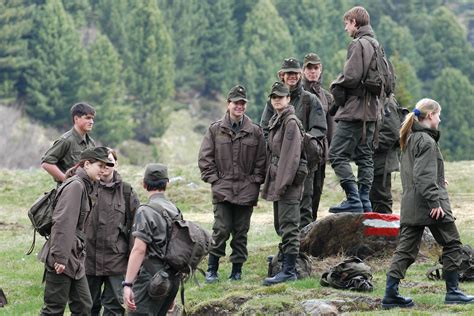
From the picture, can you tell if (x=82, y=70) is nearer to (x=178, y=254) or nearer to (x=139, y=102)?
(x=139, y=102)

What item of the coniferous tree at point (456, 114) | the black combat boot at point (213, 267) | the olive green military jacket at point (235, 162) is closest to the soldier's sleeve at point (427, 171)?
the olive green military jacket at point (235, 162)

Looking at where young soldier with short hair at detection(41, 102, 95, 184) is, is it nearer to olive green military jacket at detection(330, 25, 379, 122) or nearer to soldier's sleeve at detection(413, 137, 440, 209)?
olive green military jacket at detection(330, 25, 379, 122)

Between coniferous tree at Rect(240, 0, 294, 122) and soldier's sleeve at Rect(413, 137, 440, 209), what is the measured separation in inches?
3224

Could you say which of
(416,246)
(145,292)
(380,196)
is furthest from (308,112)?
(145,292)

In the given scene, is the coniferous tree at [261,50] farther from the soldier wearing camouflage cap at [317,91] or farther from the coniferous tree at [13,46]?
the soldier wearing camouflage cap at [317,91]

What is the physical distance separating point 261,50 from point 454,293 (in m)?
88.2

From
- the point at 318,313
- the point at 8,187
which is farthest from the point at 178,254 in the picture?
the point at 8,187

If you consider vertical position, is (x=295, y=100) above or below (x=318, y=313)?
above

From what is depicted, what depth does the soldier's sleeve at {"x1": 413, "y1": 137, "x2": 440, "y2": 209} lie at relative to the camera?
1114cm

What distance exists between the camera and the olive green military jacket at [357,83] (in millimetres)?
14086

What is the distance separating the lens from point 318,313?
11.6 m

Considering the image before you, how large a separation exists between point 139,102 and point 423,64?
2765 centimetres

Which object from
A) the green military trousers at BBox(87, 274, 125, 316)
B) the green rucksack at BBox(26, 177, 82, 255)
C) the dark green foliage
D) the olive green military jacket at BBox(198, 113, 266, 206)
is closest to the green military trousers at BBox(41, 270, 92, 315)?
the green rucksack at BBox(26, 177, 82, 255)

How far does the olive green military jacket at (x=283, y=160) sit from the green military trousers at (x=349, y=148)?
44.4 inches
